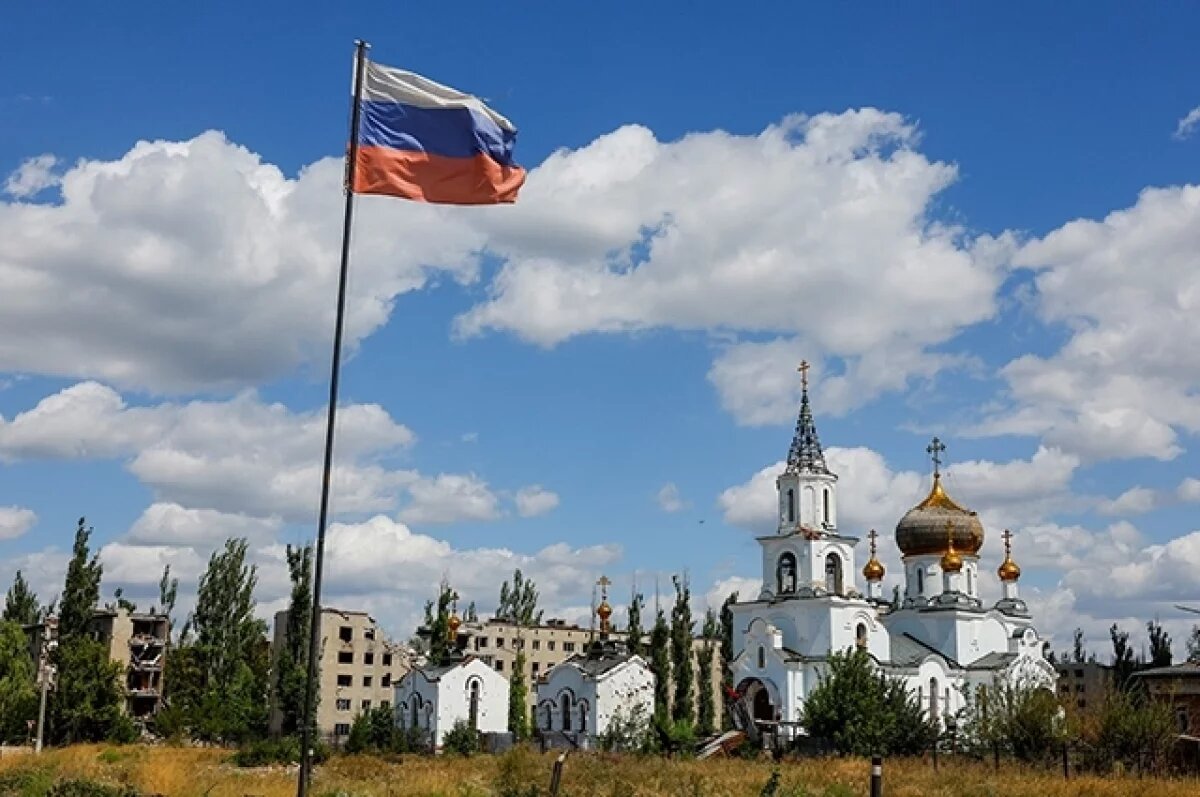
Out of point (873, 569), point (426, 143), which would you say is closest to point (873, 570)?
point (873, 569)

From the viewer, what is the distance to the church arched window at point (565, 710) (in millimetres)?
61844

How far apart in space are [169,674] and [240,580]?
870 cm

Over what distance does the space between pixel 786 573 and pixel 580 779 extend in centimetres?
3479

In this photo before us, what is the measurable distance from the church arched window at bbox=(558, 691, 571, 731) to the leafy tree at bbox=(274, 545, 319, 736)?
1349 centimetres

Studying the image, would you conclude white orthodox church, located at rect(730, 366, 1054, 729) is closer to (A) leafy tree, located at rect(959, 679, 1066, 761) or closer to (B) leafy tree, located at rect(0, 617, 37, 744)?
(A) leafy tree, located at rect(959, 679, 1066, 761)

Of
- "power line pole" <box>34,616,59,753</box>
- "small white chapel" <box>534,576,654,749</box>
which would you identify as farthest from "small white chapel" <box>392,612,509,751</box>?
"power line pole" <box>34,616,59,753</box>

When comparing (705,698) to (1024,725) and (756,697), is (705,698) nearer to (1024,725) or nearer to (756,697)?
(756,697)

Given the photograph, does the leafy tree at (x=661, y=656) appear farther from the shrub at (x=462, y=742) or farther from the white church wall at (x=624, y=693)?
the shrub at (x=462, y=742)

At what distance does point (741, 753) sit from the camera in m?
47.3

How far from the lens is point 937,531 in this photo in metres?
67.6

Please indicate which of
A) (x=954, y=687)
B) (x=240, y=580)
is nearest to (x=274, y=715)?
(x=240, y=580)

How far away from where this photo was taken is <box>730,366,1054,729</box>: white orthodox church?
61306 mm

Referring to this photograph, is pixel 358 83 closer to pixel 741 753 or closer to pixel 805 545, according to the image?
pixel 741 753

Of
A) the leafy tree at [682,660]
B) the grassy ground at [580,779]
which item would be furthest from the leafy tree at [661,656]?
the grassy ground at [580,779]
